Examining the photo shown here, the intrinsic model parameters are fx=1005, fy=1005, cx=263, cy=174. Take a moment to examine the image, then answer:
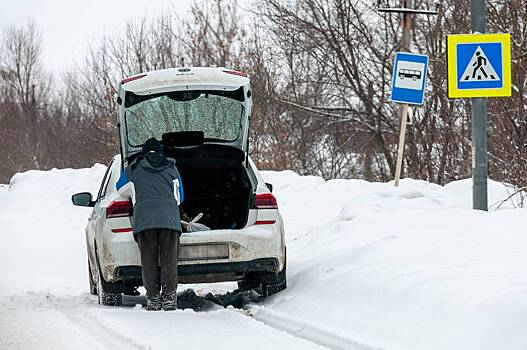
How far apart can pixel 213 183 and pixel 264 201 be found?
5.04ft

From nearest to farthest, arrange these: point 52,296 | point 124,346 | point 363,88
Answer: point 124,346 → point 52,296 → point 363,88

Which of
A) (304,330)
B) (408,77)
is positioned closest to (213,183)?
(304,330)

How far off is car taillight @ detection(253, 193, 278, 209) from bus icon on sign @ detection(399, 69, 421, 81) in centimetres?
553

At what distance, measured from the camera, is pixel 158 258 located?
9039 millimetres

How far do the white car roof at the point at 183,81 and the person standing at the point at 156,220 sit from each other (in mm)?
558

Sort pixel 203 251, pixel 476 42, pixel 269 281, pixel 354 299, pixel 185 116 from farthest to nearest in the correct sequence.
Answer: pixel 476 42 → pixel 185 116 → pixel 269 281 → pixel 203 251 → pixel 354 299

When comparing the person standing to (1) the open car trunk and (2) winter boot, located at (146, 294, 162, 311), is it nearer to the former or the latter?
(2) winter boot, located at (146, 294, 162, 311)

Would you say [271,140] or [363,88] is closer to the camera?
[363,88]

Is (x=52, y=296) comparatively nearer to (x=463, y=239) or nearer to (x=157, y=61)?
(x=463, y=239)

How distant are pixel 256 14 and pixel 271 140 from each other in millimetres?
3572

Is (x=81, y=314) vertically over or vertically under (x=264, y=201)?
under

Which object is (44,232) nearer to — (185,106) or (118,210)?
(185,106)

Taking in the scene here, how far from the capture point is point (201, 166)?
34.7 feet

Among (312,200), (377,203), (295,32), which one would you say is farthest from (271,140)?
(377,203)
